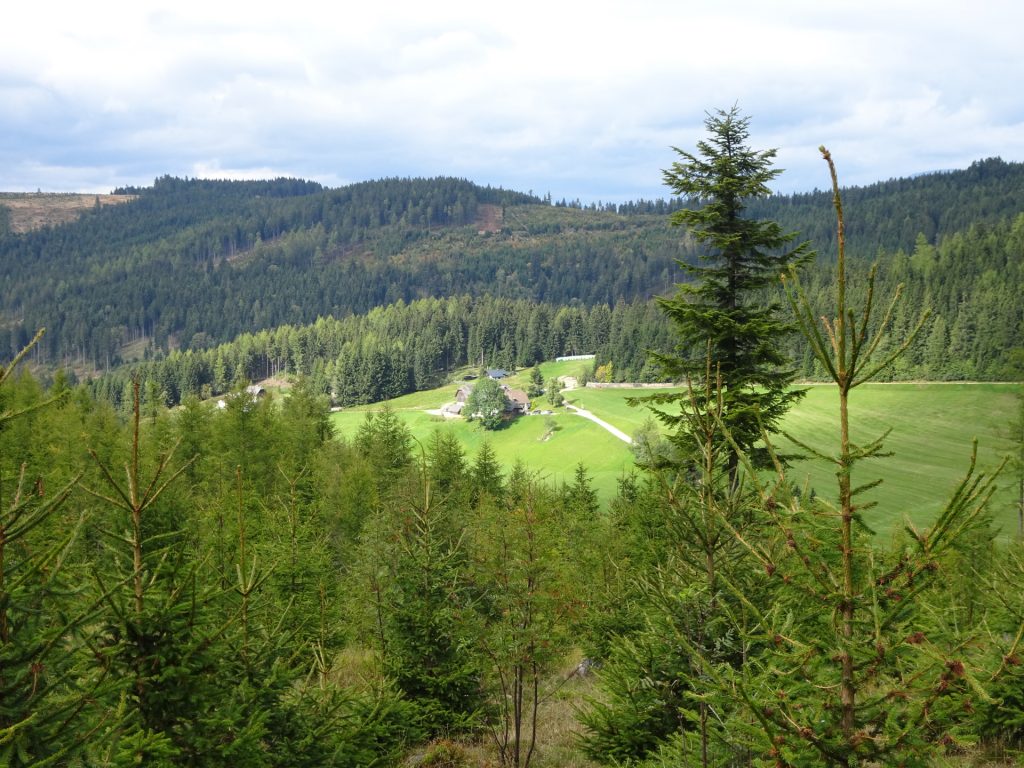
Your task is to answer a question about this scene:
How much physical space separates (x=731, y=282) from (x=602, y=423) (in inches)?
2904

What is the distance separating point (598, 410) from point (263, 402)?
2451 inches

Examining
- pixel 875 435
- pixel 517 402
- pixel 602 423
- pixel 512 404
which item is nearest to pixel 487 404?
pixel 512 404

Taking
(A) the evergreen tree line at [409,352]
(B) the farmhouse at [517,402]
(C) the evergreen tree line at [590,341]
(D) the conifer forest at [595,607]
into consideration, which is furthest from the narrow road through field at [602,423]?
(D) the conifer forest at [595,607]

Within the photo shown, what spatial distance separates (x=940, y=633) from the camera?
5.58 metres

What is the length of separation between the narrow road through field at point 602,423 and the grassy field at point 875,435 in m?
1.01

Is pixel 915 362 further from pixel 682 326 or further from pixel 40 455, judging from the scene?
pixel 40 455

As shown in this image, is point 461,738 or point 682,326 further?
point 682,326

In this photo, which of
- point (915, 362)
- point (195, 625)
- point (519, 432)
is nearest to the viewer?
point (195, 625)

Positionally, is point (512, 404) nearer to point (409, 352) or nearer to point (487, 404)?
point (487, 404)

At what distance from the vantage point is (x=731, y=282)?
17.1m

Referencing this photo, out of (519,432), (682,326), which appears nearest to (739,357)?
(682,326)

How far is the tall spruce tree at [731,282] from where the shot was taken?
Result: 16.2 metres

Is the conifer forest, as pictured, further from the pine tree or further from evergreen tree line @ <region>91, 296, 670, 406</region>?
evergreen tree line @ <region>91, 296, 670, 406</region>

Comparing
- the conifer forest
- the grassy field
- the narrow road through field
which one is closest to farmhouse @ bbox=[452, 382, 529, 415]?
the grassy field
